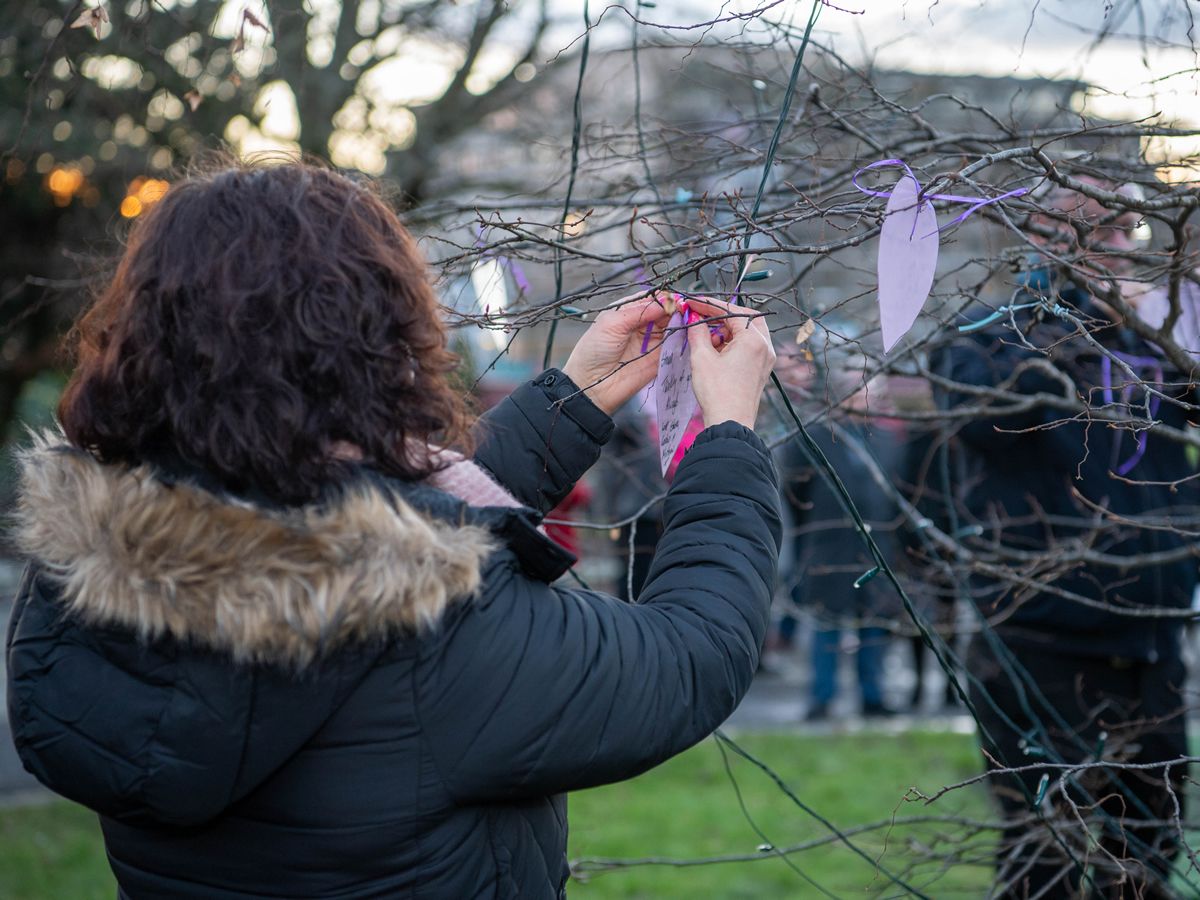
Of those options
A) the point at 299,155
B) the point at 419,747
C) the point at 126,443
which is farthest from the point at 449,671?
the point at 299,155

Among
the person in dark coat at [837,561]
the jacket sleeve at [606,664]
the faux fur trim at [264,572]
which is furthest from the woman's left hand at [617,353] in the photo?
the person in dark coat at [837,561]

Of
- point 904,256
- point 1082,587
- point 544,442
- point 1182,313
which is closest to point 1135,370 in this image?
point 1182,313

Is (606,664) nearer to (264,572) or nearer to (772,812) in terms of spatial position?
(264,572)

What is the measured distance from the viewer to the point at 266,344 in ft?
3.74

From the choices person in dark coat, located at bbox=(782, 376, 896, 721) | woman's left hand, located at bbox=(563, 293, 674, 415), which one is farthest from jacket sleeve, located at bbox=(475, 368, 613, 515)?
person in dark coat, located at bbox=(782, 376, 896, 721)

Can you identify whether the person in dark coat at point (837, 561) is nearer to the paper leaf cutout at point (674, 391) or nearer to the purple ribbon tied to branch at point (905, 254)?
the paper leaf cutout at point (674, 391)

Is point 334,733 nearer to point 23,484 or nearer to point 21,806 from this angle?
point 23,484

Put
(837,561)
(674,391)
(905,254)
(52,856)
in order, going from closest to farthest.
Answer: (905,254) < (674,391) < (52,856) < (837,561)

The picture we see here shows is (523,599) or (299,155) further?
(299,155)

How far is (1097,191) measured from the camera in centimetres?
149

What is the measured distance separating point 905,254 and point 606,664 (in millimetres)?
581

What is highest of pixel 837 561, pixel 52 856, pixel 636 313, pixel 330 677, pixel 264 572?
pixel 636 313

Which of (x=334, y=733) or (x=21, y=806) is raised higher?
(x=334, y=733)

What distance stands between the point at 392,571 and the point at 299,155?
0.58 metres
